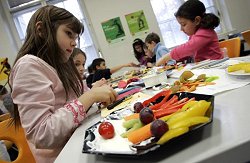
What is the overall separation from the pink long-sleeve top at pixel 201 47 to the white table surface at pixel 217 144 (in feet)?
3.51

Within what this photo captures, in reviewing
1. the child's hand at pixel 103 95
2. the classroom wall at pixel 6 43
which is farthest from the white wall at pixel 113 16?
the child's hand at pixel 103 95

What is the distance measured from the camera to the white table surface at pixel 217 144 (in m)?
0.29

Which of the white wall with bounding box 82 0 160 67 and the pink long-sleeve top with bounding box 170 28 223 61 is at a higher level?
the white wall with bounding box 82 0 160 67

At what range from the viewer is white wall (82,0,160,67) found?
4082mm

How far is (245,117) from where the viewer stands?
0.36 m

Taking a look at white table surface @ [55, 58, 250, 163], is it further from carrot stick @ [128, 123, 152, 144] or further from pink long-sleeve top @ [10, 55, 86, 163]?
pink long-sleeve top @ [10, 55, 86, 163]

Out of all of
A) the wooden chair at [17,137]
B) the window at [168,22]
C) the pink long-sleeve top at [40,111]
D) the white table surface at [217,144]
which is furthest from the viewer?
the window at [168,22]

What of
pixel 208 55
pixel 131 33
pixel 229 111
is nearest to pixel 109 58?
pixel 131 33

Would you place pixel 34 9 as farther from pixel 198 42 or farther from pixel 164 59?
pixel 198 42

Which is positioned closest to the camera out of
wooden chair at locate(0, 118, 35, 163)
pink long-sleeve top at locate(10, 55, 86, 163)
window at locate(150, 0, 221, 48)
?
pink long-sleeve top at locate(10, 55, 86, 163)

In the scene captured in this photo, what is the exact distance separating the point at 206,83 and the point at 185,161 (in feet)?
1.35

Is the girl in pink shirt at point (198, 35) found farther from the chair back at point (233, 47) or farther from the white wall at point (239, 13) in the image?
the white wall at point (239, 13)

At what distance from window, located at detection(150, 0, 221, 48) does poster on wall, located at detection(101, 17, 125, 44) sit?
2.44 feet

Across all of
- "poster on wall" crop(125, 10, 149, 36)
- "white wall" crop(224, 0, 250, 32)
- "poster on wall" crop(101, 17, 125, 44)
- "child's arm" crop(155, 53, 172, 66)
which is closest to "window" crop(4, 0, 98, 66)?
"poster on wall" crop(101, 17, 125, 44)
